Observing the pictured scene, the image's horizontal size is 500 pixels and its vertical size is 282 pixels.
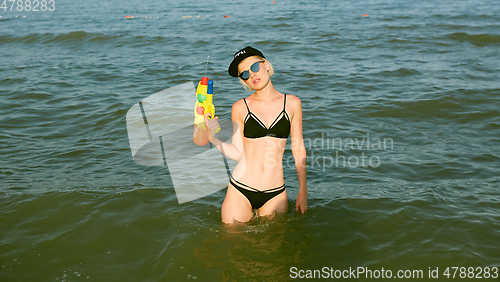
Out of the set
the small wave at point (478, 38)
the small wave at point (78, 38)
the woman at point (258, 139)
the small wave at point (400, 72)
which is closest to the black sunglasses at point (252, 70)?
the woman at point (258, 139)

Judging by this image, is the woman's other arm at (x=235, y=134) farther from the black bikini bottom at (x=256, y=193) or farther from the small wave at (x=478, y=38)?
the small wave at (x=478, y=38)

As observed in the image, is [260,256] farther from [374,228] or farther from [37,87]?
[37,87]

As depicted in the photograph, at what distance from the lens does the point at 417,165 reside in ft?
26.4

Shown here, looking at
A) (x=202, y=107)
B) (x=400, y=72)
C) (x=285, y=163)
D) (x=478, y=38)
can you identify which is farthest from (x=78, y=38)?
(x=478, y=38)

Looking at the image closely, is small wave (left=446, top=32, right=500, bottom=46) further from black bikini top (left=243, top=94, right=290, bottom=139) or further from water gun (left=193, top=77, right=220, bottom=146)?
water gun (left=193, top=77, right=220, bottom=146)

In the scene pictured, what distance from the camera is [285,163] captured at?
8414 mm

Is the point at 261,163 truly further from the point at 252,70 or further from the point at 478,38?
the point at 478,38

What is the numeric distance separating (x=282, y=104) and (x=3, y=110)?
31.0 ft

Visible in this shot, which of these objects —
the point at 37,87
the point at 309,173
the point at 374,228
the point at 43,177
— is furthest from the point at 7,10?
the point at 374,228

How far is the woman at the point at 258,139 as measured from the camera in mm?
4957

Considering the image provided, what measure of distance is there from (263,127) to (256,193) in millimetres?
873

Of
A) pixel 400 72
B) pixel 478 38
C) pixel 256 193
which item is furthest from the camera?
pixel 478 38

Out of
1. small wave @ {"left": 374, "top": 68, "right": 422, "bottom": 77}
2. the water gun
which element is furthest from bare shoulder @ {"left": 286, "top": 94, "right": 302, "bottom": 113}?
small wave @ {"left": 374, "top": 68, "right": 422, "bottom": 77}

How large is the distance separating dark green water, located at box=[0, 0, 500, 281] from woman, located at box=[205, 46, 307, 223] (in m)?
0.59
